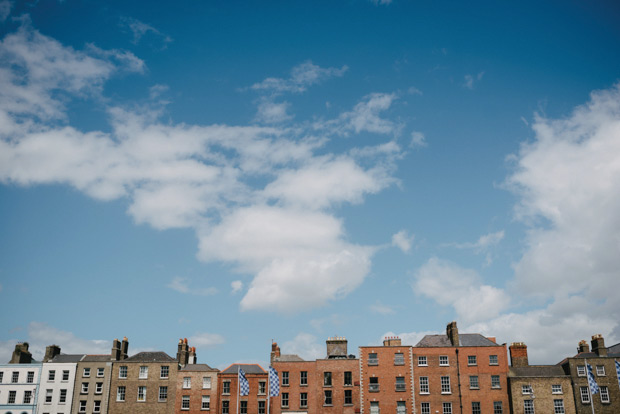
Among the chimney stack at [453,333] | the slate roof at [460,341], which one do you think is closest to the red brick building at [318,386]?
the slate roof at [460,341]

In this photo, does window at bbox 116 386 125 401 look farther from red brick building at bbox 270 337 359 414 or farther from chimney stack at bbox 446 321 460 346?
chimney stack at bbox 446 321 460 346

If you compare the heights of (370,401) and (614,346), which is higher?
(614,346)

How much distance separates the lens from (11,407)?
65.4 metres

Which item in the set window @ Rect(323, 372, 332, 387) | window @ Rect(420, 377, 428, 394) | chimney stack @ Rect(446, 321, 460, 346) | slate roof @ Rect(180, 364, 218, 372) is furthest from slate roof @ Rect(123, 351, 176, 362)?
chimney stack @ Rect(446, 321, 460, 346)

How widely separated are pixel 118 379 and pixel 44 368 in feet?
32.0

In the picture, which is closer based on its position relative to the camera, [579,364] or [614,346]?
[579,364]

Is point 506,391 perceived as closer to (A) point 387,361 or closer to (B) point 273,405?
(A) point 387,361

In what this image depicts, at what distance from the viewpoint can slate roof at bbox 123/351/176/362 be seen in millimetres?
66363

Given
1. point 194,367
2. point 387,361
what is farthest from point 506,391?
point 194,367

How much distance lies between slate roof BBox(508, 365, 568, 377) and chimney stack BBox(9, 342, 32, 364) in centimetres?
6113

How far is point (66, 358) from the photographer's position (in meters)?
68.1

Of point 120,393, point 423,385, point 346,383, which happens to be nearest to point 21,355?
point 120,393

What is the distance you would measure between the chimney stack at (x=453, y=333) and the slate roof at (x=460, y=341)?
0.55 meters

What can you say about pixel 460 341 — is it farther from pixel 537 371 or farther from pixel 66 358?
pixel 66 358
